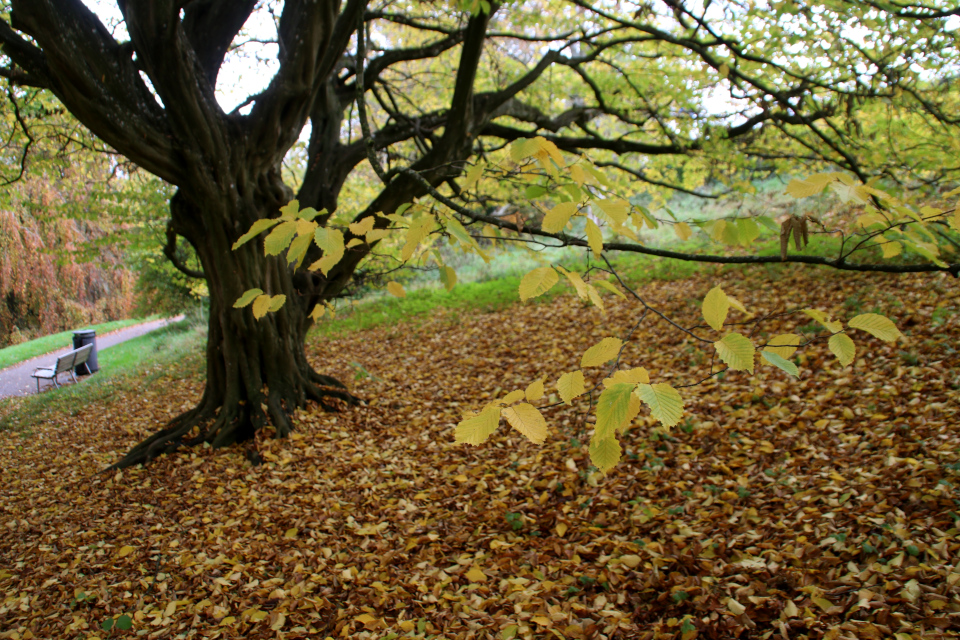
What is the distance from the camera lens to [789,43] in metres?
4.89

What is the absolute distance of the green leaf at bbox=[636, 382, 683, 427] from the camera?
39.9 inches

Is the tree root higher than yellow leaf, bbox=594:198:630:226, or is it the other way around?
yellow leaf, bbox=594:198:630:226

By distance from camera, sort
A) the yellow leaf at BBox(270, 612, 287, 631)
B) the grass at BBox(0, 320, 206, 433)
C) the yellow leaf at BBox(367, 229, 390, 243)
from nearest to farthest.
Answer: the yellow leaf at BBox(367, 229, 390, 243), the yellow leaf at BBox(270, 612, 287, 631), the grass at BBox(0, 320, 206, 433)

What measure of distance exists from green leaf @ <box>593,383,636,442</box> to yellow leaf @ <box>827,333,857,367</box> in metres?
0.56

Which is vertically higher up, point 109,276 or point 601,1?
point 601,1

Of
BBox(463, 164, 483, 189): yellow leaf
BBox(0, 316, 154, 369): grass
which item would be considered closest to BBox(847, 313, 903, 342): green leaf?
BBox(463, 164, 483, 189): yellow leaf

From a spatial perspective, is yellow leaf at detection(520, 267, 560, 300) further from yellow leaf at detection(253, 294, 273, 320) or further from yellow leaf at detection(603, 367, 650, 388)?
yellow leaf at detection(253, 294, 273, 320)

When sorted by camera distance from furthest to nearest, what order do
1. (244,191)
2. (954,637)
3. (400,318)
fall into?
(400,318), (244,191), (954,637)

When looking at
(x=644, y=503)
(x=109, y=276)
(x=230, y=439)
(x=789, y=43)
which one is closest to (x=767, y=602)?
(x=644, y=503)

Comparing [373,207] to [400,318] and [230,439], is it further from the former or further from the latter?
[400,318]

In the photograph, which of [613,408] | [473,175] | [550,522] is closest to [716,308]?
[613,408]

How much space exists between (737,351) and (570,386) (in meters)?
0.39

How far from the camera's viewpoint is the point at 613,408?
3.51 feet

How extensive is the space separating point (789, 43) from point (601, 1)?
2.04 meters
